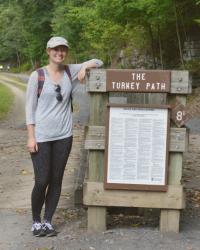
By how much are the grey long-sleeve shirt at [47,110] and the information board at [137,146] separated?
1.46ft

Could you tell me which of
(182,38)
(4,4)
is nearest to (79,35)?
(182,38)

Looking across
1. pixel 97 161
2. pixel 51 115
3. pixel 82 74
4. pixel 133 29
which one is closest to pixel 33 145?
pixel 51 115

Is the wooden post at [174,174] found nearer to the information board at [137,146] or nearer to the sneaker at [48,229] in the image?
the information board at [137,146]

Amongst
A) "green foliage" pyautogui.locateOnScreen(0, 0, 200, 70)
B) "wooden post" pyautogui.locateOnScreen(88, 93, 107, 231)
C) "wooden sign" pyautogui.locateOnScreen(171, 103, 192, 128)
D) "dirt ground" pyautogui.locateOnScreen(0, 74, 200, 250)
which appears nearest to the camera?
"dirt ground" pyautogui.locateOnScreen(0, 74, 200, 250)

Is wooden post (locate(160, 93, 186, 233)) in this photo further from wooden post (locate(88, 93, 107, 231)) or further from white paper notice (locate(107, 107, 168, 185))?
wooden post (locate(88, 93, 107, 231))

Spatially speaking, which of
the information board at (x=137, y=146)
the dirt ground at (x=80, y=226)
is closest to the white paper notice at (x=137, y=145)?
the information board at (x=137, y=146)

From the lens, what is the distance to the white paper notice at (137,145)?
571cm

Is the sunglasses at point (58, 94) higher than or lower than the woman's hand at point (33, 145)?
higher

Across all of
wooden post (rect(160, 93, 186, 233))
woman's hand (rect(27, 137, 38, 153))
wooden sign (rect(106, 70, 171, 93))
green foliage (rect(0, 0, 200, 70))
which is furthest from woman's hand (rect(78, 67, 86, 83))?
green foliage (rect(0, 0, 200, 70))

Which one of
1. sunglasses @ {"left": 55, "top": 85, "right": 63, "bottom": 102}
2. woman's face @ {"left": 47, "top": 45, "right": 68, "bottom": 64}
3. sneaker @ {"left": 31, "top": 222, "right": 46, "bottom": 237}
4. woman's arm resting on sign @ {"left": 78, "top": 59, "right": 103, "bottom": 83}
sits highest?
woman's face @ {"left": 47, "top": 45, "right": 68, "bottom": 64}

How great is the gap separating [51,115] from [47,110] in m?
0.06

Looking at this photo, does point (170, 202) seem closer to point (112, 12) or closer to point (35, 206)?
point (35, 206)

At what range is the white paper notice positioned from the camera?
225 inches

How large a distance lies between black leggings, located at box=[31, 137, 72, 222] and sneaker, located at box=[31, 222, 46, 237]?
0.05 m
